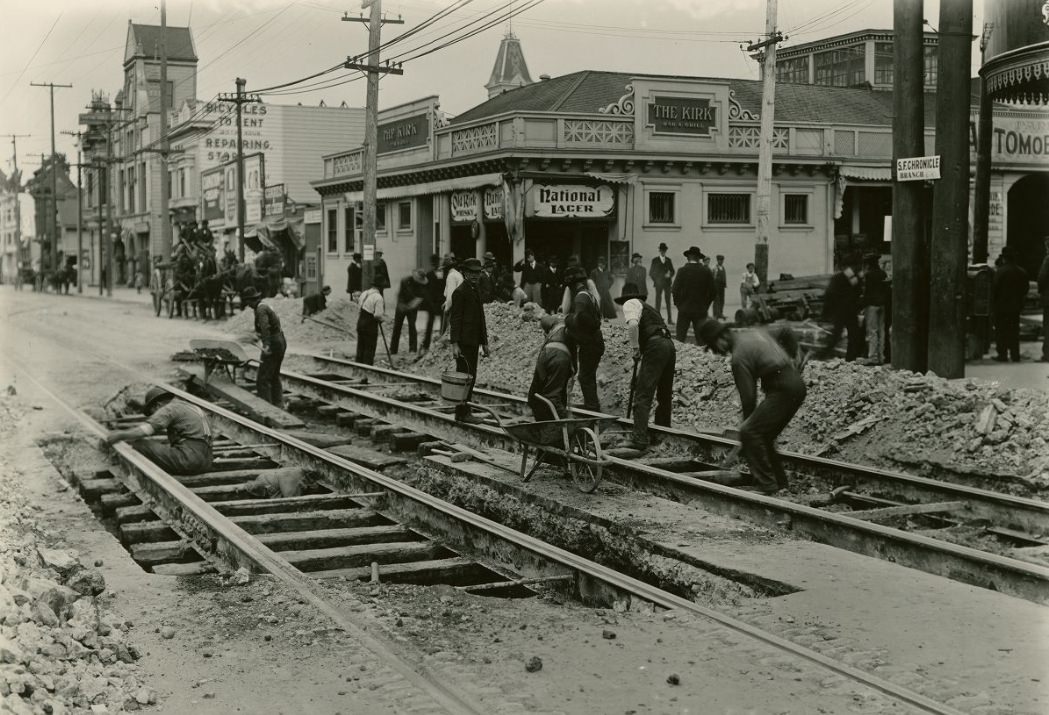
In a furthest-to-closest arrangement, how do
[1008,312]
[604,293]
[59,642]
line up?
1. [604,293]
2. [1008,312]
3. [59,642]

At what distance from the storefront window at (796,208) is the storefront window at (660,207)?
12.1 ft

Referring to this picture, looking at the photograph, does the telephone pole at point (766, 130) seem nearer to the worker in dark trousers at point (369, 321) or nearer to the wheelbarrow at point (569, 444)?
the worker in dark trousers at point (369, 321)

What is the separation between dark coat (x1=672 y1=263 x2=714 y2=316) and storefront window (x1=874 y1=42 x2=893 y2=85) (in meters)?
29.5

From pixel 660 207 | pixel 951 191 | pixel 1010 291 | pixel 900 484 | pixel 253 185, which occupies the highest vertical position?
pixel 253 185

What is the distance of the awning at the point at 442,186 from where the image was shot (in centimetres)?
3055

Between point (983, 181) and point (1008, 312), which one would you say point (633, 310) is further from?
point (983, 181)

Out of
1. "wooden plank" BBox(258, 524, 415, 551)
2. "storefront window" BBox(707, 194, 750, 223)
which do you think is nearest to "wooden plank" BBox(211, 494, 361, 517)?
"wooden plank" BBox(258, 524, 415, 551)

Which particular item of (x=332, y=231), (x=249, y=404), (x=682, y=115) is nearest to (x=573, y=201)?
(x=682, y=115)

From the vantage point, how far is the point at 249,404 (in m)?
15.2

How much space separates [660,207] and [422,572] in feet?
80.1

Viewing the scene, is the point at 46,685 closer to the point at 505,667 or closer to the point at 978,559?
the point at 505,667

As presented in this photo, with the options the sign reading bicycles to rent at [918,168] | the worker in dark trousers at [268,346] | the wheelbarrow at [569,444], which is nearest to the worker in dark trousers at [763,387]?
the wheelbarrow at [569,444]

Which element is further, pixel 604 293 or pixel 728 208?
pixel 728 208

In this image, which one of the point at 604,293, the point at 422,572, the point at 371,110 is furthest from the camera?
the point at 371,110
